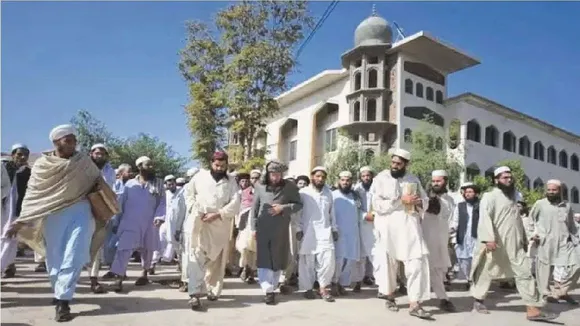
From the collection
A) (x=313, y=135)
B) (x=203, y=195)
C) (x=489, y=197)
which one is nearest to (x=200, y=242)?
(x=203, y=195)

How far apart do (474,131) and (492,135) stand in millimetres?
2034

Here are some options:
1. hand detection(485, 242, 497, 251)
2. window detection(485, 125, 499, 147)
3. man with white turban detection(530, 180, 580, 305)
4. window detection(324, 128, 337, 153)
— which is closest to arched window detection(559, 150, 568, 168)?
window detection(485, 125, 499, 147)

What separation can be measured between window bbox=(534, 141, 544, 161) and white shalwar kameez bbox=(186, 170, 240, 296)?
3154cm

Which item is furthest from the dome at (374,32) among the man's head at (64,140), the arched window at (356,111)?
the man's head at (64,140)

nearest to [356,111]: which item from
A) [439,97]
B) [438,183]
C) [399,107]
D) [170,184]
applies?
[399,107]

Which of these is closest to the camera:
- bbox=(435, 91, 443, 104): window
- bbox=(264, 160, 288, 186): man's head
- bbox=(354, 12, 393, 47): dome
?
bbox=(264, 160, 288, 186): man's head

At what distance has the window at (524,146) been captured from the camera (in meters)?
31.5

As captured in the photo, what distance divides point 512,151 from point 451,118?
18.6 ft

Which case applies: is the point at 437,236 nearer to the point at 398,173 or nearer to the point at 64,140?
the point at 398,173

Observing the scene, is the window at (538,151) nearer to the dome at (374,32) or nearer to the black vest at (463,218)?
the dome at (374,32)

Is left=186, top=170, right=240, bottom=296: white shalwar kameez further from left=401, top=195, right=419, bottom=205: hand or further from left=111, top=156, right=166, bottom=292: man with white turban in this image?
left=401, top=195, right=419, bottom=205: hand

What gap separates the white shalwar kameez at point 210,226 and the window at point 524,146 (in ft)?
97.4

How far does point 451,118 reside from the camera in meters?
27.8

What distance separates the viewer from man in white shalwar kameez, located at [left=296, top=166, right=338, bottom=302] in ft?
20.8
